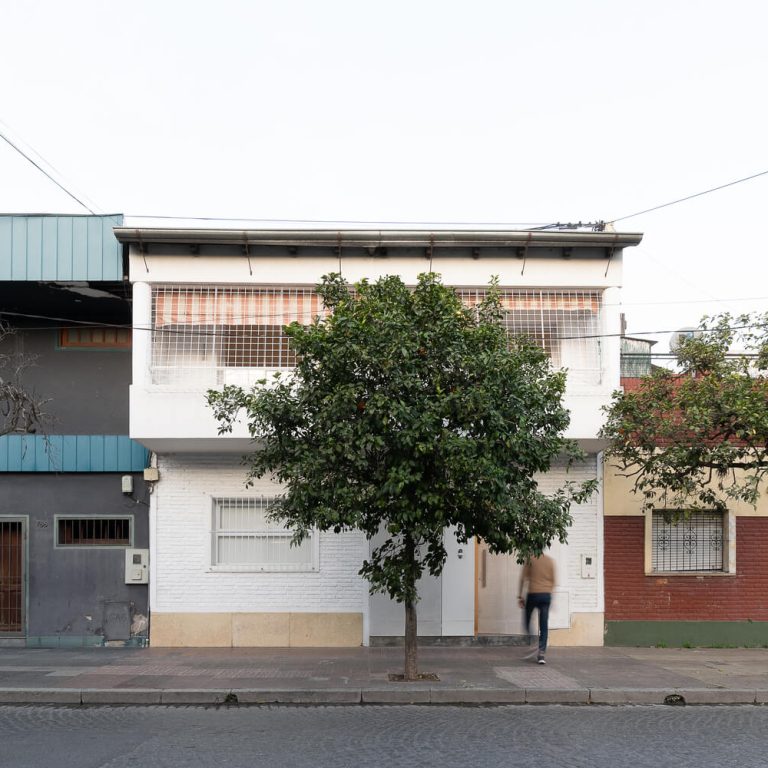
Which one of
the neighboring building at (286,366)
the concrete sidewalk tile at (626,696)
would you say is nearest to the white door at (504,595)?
the neighboring building at (286,366)

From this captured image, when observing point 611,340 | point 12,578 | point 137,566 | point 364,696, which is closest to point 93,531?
point 137,566

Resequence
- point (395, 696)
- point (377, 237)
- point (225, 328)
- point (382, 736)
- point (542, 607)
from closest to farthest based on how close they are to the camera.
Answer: point (382, 736)
point (395, 696)
point (542, 607)
point (377, 237)
point (225, 328)

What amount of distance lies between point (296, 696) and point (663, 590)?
649 centimetres

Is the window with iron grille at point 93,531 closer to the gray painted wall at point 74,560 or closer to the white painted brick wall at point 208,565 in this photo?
the gray painted wall at point 74,560

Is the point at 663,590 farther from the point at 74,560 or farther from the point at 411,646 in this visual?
the point at 74,560

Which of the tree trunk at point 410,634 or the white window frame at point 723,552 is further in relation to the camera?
the white window frame at point 723,552

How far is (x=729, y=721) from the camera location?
29.6ft

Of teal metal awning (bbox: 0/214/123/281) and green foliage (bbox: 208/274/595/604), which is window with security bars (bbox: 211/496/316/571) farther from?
A: teal metal awning (bbox: 0/214/123/281)

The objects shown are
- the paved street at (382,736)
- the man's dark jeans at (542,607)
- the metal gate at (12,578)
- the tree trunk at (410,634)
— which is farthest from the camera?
the metal gate at (12,578)

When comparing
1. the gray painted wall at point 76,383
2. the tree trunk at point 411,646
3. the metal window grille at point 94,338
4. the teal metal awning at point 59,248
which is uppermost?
the teal metal awning at point 59,248

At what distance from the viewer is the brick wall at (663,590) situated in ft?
44.6

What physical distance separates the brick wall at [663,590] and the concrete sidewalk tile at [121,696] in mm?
7039

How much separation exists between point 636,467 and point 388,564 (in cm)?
529

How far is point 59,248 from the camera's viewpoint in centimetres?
1310
